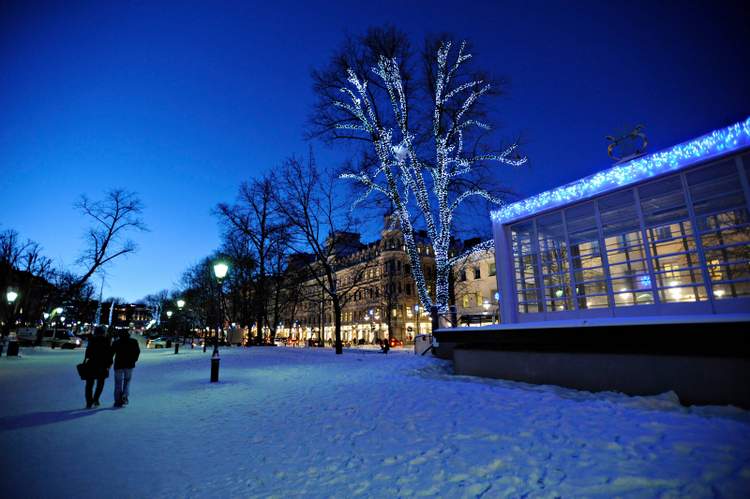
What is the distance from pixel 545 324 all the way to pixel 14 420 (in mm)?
11094

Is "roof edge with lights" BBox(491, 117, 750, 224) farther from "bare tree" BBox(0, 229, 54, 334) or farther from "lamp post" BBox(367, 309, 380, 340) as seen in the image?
"lamp post" BBox(367, 309, 380, 340)

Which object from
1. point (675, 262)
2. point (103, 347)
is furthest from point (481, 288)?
point (103, 347)

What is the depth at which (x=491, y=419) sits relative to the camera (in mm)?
5930

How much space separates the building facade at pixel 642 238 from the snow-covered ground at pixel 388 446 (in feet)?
9.91

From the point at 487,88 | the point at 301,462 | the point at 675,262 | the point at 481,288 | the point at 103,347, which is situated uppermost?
the point at 487,88

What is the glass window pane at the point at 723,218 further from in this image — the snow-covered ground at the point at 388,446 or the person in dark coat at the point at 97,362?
the person in dark coat at the point at 97,362

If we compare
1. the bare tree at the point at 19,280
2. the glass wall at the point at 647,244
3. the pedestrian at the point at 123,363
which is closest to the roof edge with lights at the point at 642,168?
the glass wall at the point at 647,244

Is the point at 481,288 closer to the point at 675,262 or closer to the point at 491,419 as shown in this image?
the point at 675,262

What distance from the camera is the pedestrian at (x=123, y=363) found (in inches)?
332

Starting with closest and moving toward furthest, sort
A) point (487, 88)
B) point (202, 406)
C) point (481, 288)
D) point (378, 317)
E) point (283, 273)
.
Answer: point (202, 406), point (487, 88), point (283, 273), point (481, 288), point (378, 317)

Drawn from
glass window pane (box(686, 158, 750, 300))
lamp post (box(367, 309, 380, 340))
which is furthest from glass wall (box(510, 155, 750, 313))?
lamp post (box(367, 309, 380, 340))

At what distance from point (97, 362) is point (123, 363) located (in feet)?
1.72

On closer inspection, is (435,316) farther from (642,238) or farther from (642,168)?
(642,168)

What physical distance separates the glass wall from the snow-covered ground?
3.36 metres
